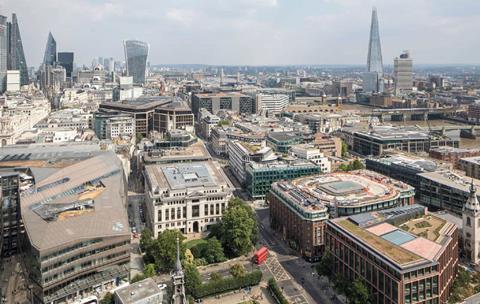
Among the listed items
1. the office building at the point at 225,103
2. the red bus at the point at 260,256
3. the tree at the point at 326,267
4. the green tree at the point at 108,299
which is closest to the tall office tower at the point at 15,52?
the office building at the point at 225,103

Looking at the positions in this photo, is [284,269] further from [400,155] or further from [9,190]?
[400,155]

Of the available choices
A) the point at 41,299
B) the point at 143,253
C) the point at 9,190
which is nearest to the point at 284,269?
the point at 143,253

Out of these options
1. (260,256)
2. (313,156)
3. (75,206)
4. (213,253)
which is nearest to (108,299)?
(75,206)

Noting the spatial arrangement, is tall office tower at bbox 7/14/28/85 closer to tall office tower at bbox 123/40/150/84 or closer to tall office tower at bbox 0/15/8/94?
tall office tower at bbox 0/15/8/94

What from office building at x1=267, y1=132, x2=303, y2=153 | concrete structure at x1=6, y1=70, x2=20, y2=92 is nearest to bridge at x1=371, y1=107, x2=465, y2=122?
office building at x1=267, y1=132, x2=303, y2=153

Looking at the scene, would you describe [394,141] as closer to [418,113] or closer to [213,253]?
[213,253]

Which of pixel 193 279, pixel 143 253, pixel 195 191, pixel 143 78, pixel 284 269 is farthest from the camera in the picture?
pixel 143 78

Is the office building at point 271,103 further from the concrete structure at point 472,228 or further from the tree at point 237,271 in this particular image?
the tree at point 237,271
